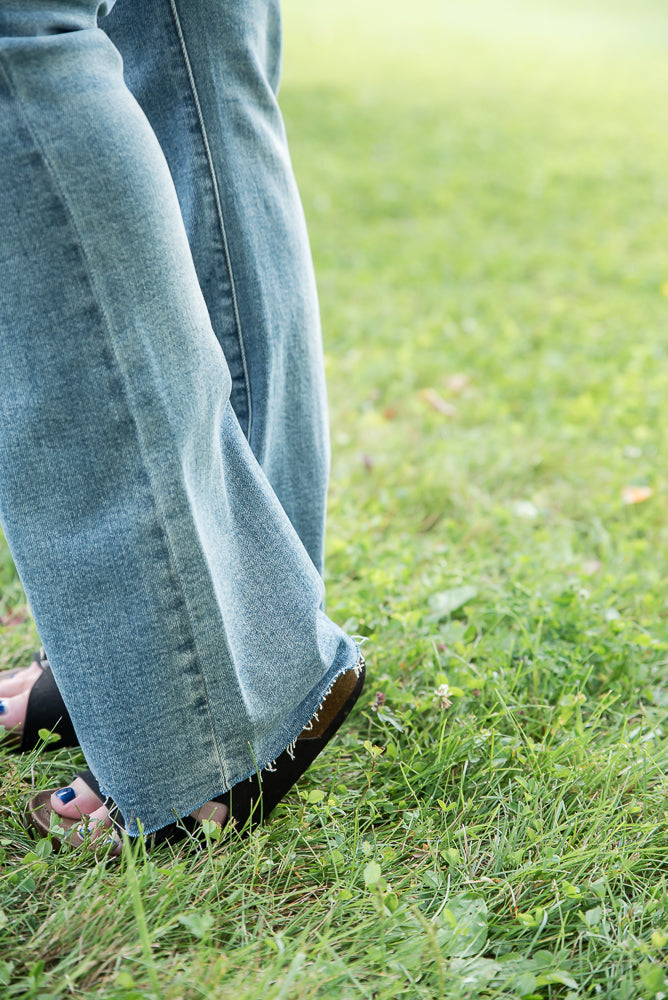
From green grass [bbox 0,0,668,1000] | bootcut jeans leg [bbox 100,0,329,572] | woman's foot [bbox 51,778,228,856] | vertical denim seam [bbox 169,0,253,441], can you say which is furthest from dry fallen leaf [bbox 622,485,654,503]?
woman's foot [bbox 51,778,228,856]

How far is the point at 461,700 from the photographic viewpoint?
1345mm

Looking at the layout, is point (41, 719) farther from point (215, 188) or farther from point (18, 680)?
point (215, 188)

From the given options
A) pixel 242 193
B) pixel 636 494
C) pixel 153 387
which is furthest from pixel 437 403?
pixel 153 387

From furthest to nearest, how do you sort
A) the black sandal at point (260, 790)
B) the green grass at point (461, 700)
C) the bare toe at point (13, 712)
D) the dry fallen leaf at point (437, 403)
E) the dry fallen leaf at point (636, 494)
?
the dry fallen leaf at point (437, 403) < the dry fallen leaf at point (636, 494) < the bare toe at point (13, 712) < the black sandal at point (260, 790) < the green grass at point (461, 700)

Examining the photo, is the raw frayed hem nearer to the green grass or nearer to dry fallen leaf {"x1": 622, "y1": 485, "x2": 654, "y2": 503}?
the green grass

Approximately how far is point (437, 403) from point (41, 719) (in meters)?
1.63

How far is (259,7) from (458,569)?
1.08 metres

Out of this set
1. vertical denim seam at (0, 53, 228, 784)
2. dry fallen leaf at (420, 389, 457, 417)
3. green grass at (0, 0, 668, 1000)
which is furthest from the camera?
dry fallen leaf at (420, 389, 457, 417)

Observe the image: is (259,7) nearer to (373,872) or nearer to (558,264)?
(373,872)

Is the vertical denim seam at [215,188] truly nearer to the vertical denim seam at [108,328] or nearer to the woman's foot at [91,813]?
the vertical denim seam at [108,328]

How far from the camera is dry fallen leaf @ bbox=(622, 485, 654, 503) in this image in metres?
2.07

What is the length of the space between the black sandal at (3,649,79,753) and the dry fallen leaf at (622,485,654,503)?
4.70 feet

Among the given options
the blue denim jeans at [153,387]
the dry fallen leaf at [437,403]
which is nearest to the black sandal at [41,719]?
the blue denim jeans at [153,387]

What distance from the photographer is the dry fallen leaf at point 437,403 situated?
8.27ft
